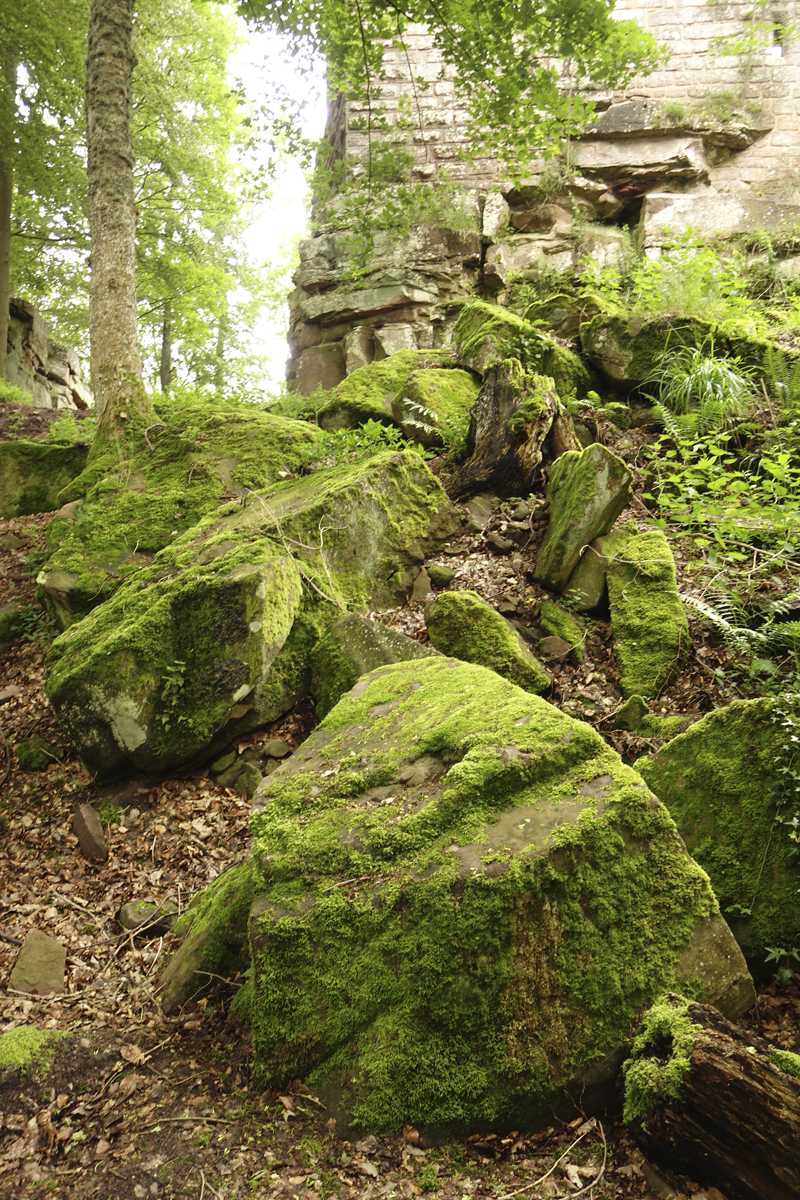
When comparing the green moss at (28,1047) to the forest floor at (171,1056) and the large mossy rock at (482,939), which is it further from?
the large mossy rock at (482,939)

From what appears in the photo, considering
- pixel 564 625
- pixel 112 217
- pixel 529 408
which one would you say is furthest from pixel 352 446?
pixel 112 217

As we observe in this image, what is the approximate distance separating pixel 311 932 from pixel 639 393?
285 inches

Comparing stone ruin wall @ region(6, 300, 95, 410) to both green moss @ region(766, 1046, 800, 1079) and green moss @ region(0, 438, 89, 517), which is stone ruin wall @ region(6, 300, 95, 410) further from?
green moss @ region(766, 1046, 800, 1079)

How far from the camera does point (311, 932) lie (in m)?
2.80

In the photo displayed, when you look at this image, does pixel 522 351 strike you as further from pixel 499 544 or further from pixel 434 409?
pixel 499 544

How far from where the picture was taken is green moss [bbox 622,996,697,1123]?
2205mm

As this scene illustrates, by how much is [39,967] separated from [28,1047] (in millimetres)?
740

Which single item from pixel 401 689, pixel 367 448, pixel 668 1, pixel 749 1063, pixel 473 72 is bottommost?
pixel 749 1063

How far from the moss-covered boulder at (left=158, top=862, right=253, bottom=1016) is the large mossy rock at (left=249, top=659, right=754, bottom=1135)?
0.48m

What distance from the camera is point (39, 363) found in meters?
16.0

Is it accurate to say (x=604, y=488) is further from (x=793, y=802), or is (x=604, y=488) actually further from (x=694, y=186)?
(x=694, y=186)

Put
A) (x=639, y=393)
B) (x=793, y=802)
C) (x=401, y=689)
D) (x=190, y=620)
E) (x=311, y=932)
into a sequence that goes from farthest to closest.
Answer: (x=639, y=393), (x=190, y=620), (x=401, y=689), (x=793, y=802), (x=311, y=932)

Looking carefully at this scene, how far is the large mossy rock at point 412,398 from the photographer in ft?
25.1

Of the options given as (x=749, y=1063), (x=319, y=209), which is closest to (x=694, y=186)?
(x=319, y=209)
